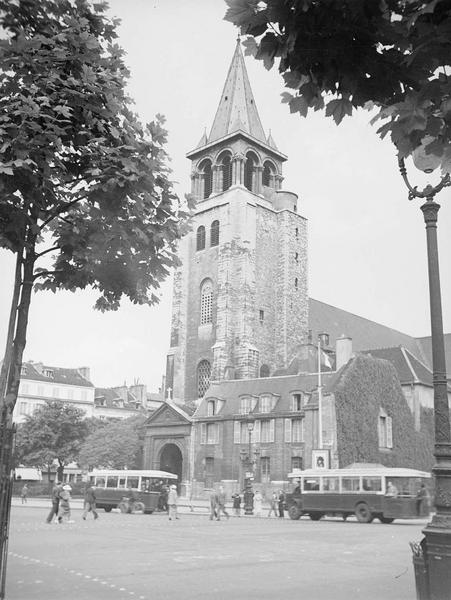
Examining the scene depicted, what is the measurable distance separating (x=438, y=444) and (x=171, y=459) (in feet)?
151

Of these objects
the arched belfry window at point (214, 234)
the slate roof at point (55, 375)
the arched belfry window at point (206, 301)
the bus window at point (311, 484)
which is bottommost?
the bus window at point (311, 484)

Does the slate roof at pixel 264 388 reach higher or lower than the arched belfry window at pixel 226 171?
lower

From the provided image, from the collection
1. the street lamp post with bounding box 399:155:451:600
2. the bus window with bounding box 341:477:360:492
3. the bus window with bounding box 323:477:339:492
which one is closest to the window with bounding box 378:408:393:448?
the bus window with bounding box 323:477:339:492

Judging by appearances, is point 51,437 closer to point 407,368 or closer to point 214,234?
point 214,234

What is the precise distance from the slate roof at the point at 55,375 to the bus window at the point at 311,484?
180 ft

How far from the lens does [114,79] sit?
8.83 m

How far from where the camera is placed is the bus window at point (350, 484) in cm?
2820

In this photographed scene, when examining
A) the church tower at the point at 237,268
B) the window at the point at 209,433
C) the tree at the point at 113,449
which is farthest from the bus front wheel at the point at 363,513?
the tree at the point at 113,449

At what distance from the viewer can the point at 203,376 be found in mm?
58750

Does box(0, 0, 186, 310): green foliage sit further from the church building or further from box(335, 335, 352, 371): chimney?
box(335, 335, 352, 371): chimney

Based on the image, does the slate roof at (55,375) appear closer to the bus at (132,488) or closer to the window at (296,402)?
the window at (296,402)

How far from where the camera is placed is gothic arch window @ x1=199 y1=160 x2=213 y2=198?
6538cm

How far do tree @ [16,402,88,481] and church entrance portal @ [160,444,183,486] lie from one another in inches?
406

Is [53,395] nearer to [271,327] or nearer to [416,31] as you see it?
[271,327]
